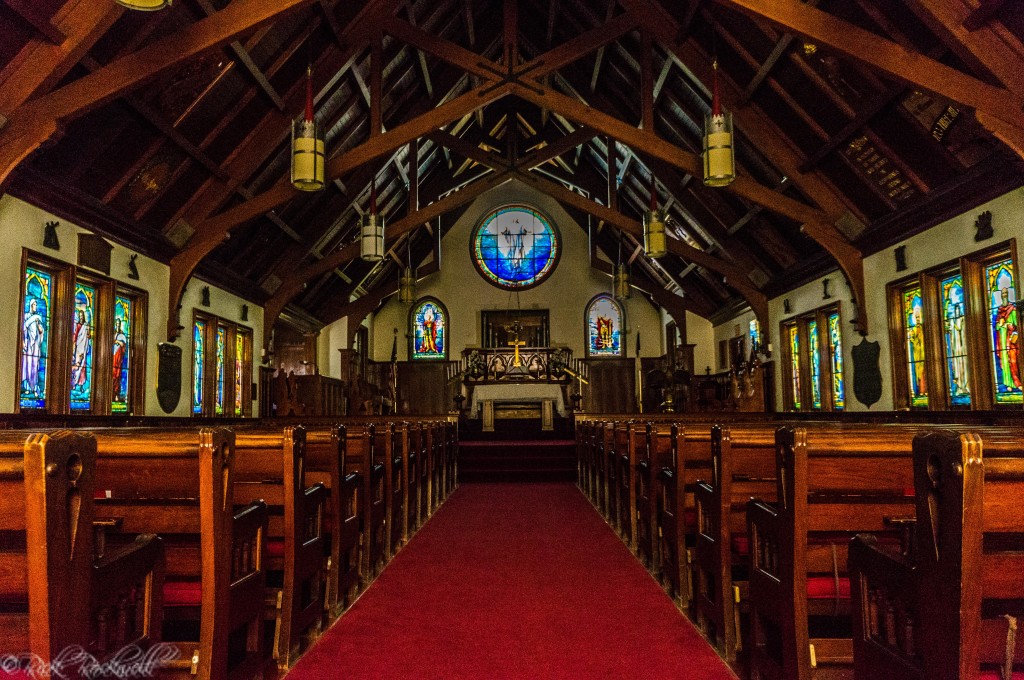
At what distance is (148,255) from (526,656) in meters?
6.77

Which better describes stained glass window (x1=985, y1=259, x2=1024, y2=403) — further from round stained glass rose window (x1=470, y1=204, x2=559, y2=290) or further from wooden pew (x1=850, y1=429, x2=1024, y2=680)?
round stained glass rose window (x1=470, y1=204, x2=559, y2=290)

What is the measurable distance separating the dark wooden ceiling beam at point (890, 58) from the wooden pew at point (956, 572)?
171 inches

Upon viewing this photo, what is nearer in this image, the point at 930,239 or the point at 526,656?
the point at 526,656

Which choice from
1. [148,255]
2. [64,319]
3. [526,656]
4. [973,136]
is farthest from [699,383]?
[526,656]

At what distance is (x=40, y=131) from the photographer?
4867mm

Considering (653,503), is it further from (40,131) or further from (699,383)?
(699,383)

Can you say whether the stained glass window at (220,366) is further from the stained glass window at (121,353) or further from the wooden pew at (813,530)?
the wooden pew at (813,530)

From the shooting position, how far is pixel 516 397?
11844mm

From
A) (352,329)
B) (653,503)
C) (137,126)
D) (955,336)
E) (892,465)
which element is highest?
(137,126)

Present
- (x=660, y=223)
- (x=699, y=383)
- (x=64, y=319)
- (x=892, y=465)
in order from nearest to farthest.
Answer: (x=892, y=465) → (x=64, y=319) → (x=660, y=223) → (x=699, y=383)

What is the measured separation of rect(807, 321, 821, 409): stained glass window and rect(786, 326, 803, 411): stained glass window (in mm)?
395

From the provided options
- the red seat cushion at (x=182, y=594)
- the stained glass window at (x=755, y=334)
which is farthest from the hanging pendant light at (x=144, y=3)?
the stained glass window at (x=755, y=334)

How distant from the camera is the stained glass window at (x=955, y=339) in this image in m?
6.46

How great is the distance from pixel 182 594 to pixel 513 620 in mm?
1381
